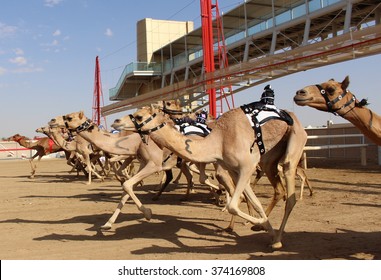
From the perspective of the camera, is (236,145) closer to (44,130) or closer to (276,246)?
(276,246)

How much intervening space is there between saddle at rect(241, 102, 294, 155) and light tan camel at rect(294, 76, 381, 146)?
1.05m

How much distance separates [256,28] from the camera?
35688 millimetres

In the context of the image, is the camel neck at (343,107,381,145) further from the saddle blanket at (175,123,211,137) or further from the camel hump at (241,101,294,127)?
the saddle blanket at (175,123,211,137)

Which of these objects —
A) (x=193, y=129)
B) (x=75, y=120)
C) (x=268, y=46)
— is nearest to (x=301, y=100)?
(x=193, y=129)

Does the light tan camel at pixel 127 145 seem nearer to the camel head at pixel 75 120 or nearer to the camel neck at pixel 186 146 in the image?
the camel head at pixel 75 120

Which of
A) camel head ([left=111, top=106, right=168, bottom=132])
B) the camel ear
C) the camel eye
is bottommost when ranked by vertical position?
camel head ([left=111, top=106, right=168, bottom=132])

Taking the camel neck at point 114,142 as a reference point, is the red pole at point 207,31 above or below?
above

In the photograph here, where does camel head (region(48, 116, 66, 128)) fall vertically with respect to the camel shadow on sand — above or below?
above

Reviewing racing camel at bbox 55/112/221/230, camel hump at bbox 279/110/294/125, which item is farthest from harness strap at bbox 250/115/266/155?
racing camel at bbox 55/112/221/230

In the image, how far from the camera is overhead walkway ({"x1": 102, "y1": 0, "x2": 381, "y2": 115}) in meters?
16.8

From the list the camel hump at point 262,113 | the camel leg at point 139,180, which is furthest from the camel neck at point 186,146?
the camel leg at point 139,180

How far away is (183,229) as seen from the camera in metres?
8.71

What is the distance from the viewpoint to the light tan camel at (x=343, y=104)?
19.6 ft

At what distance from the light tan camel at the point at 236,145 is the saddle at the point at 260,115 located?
0.06 m
